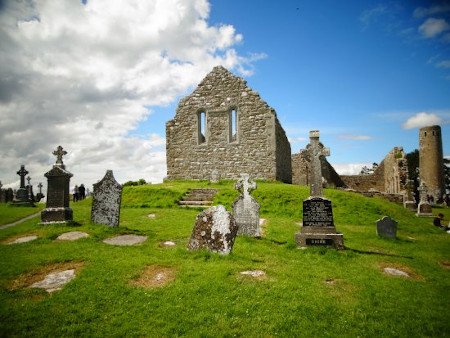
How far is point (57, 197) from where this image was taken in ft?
41.1

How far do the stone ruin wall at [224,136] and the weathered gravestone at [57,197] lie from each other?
1427 cm

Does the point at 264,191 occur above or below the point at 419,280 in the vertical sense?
above

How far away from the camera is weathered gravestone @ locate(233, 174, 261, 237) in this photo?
1159 cm

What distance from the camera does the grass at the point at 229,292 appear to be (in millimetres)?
5277

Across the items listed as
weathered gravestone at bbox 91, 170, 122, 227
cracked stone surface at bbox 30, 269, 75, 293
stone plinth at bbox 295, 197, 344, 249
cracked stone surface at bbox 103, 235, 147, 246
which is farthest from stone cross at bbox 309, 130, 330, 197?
cracked stone surface at bbox 30, 269, 75, 293

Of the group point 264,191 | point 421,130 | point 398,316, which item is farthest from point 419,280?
point 421,130

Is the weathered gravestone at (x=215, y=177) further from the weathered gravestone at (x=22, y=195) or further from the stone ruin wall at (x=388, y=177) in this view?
the stone ruin wall at (x=388, y=177)

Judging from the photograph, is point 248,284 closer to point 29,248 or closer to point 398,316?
point 398,316

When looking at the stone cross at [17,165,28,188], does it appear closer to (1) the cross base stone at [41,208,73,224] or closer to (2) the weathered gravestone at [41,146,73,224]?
(2) the weathered gravestone at [41,146,73,224]

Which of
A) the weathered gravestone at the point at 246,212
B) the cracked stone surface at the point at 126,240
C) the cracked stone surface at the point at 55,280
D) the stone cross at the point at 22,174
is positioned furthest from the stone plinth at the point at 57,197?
the stone cross at the point at 22,174

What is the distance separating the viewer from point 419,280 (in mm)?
7770

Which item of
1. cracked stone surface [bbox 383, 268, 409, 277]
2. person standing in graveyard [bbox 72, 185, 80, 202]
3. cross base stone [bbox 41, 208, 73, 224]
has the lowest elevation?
cracked stone surface [bbox 383, 268, 409, 277]

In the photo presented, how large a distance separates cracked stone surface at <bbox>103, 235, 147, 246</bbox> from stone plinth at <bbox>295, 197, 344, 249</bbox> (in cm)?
525

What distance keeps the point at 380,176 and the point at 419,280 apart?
4141 cm
